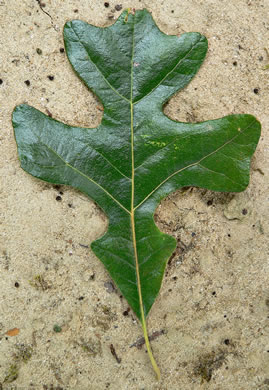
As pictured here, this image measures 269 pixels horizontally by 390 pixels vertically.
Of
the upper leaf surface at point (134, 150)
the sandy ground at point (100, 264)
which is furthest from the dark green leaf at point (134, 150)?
the sandy ground at point (100, 264)

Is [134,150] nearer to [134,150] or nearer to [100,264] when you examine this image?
[134,150]

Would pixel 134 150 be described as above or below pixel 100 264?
above

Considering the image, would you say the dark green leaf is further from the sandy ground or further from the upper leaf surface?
the sandy ground

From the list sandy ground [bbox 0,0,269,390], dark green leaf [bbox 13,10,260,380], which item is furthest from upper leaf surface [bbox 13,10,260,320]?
sandy ground [bbox 0,0,269,390]

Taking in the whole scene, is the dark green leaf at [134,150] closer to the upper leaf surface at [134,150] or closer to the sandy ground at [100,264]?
the upper leaf surface at [134,150]

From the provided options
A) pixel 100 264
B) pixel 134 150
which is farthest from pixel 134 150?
pixel 100 264
